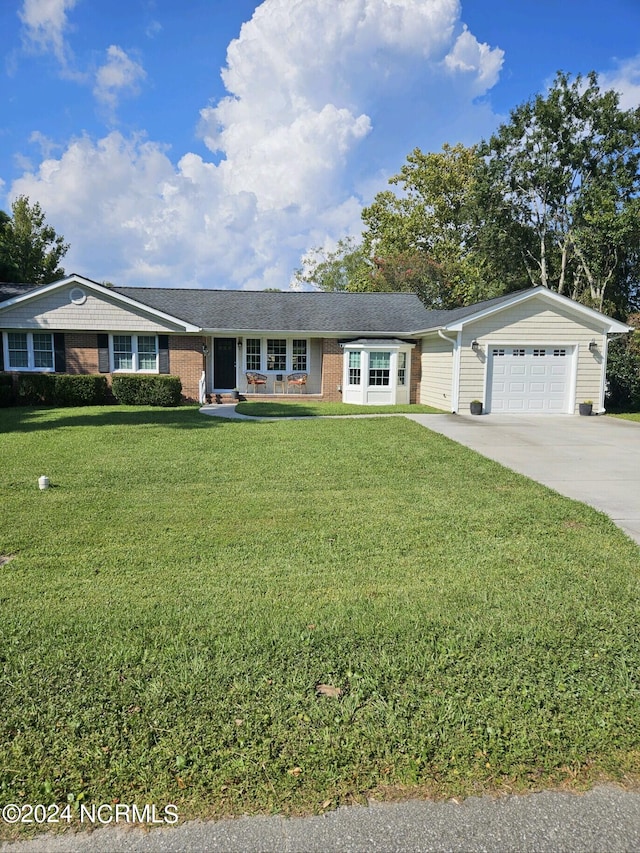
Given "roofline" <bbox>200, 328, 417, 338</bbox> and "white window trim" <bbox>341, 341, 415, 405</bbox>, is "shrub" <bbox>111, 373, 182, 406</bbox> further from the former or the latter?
"white window trim" <bbox>341, 341, 415, 405</bbox>

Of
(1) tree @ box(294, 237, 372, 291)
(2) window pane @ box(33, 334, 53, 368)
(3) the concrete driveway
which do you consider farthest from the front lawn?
(1) tree @ box(294, 237, 372, 291)

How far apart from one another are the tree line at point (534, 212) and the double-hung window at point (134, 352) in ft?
68.3

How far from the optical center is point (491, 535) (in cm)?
563

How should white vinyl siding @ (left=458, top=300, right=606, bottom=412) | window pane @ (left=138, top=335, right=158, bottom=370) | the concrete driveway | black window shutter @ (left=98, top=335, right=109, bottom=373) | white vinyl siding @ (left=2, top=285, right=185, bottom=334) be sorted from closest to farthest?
the concrete driveway, white vinyl siding @ (left=458, top=300, right=606, bottom=412), white vinyl siding @ (left=2, top=285, right=185, bottom=334), black window shutter @ (left=98, top=335, right=109, bottom=373), window pane @ (left=138, top=335, right=158, bottom=370)

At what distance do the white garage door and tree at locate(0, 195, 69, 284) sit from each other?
31.8m

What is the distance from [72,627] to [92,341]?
17.4 metres

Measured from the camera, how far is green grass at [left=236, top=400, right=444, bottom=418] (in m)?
16.3

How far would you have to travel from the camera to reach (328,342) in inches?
831

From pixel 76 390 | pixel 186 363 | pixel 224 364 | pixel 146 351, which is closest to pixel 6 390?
pixel 76 390

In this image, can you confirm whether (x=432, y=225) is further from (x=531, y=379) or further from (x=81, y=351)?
(x=81, y=351)

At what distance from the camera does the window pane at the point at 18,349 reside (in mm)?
19188

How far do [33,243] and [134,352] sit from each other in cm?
2545

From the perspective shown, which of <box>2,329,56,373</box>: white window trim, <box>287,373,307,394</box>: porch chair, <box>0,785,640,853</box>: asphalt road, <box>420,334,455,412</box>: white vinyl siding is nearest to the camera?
<box>0,785,640,853</box>: asphalt road

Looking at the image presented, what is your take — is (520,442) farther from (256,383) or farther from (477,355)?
(256,383)
